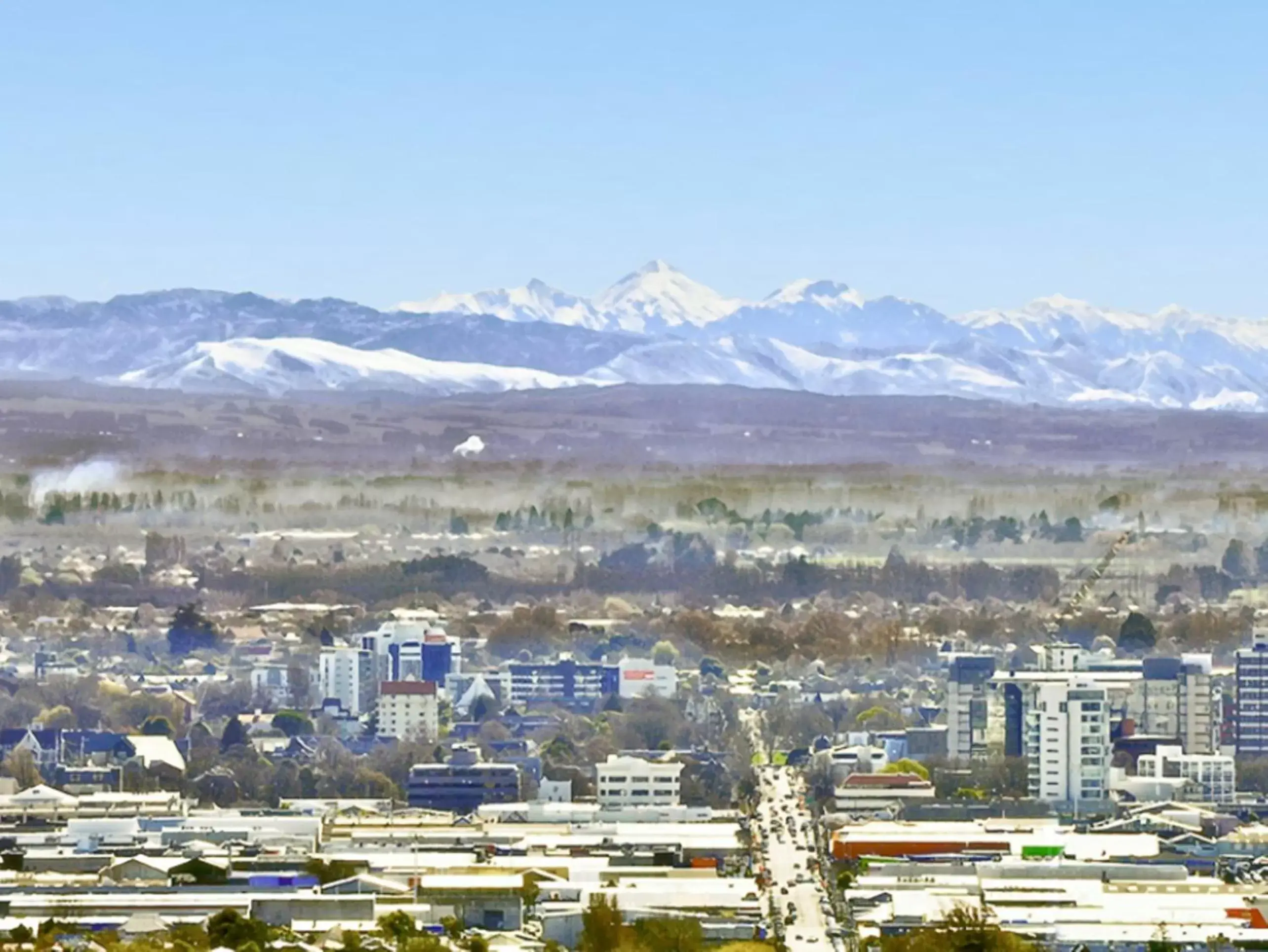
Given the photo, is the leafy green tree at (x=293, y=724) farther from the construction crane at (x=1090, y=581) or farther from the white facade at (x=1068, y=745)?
the construction crane at (x=1090, y=581)

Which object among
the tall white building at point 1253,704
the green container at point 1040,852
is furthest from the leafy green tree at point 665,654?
the green container at point 1040,852

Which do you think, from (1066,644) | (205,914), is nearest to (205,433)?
(1066,644)

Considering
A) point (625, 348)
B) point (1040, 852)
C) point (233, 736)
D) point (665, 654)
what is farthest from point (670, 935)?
point (625, 348)

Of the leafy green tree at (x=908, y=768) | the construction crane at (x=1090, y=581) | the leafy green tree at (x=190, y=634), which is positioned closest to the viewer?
the leafy green tree at (x=908, y=768)

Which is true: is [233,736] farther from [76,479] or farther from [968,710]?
[76,479]

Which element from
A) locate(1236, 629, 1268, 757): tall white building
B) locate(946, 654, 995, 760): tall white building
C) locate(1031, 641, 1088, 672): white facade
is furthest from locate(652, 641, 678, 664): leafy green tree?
locate(1236, 629, 1268, 757): tall white building

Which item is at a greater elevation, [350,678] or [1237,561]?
[1237,561]

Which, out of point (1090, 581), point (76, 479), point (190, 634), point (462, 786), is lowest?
point (462, 786)
